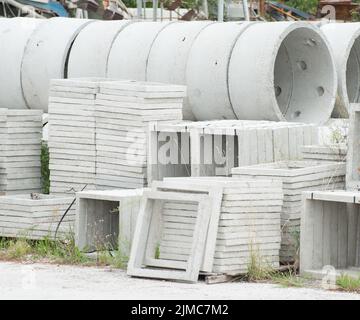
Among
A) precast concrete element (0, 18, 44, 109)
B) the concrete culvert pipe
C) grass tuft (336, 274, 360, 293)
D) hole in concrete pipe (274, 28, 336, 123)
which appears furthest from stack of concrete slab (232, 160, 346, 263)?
precast concrete element (0, 18, 44, 109)

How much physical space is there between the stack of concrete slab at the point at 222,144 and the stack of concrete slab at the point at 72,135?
810 millimetres

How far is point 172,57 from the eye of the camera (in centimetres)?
1580

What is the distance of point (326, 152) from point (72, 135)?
2831mm

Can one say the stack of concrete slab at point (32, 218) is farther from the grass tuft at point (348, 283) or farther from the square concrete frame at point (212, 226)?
the grass tuft at point (348, 283)

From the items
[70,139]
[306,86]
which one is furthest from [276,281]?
[306,86]

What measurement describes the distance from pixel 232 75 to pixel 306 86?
207 cm

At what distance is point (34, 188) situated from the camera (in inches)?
546

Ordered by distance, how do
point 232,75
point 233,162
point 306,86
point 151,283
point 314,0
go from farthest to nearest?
1. point 314,0
2. point 306,86
3. point 232,75
4. point 233,162
5. point 151,283

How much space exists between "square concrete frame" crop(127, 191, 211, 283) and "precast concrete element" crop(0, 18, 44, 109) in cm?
627

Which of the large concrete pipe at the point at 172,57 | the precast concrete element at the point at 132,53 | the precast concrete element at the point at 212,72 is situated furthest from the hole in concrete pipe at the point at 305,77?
the precast concrete element at the point at 132,53

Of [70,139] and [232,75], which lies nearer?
[70,139]

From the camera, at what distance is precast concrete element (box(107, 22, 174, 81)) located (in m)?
16.0

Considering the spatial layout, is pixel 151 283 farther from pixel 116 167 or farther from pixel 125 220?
pixel 116 167
